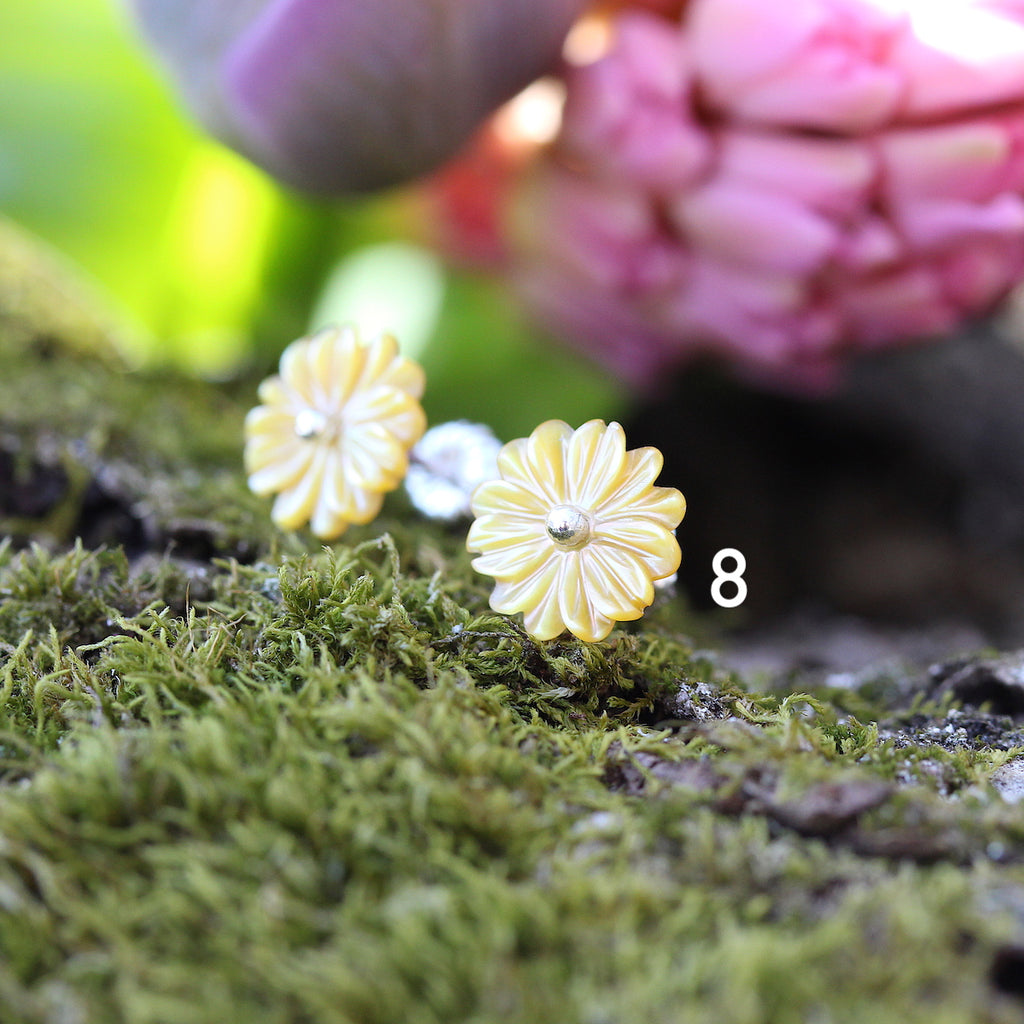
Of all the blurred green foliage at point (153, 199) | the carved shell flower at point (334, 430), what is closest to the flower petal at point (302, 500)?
the carved shell flower at point (334, 430)

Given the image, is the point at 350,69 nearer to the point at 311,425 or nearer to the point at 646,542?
the point at 311,425

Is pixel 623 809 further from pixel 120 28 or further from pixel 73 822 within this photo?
pixel 120 28

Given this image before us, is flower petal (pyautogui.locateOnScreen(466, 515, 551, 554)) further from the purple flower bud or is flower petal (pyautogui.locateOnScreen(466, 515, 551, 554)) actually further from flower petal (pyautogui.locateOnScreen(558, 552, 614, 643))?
the purple flower bud

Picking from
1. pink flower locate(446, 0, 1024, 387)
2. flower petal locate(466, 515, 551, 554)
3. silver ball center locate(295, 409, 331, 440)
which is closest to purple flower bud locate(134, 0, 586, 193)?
pink flower locate(446, 0, 1024, 387)

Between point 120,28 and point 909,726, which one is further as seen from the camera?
point 120,28

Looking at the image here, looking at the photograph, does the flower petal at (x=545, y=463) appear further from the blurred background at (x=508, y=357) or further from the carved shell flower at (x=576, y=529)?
the blurred background at (x=508, y=357)

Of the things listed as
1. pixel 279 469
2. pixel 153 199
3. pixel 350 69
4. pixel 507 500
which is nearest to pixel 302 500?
pixel 279 469

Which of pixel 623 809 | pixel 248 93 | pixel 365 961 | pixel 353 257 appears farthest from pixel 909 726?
pixel 353 257
